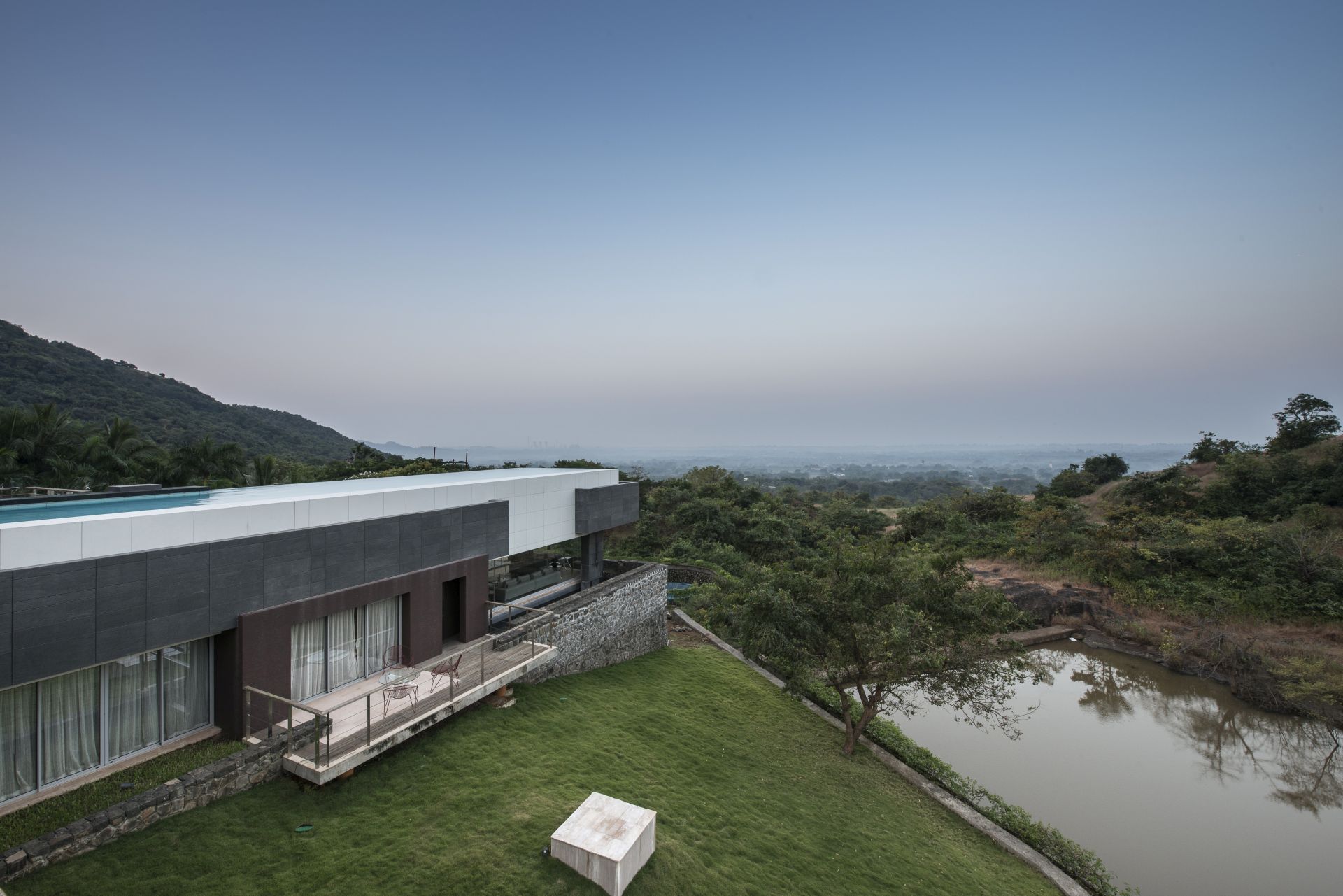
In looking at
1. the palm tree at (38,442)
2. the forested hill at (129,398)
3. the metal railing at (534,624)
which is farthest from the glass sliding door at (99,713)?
the forested hill at (129,398)

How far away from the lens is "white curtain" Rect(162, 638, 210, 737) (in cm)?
734

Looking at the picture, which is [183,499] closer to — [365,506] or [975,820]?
[365,506]

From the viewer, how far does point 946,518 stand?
37.3 metres

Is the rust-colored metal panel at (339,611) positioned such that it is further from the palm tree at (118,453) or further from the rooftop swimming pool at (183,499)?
the palm tree at (118,453)

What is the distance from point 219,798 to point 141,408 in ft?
244

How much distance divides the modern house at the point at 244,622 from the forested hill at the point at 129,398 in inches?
1907

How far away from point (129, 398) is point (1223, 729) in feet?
296

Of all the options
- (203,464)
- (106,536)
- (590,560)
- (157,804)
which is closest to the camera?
(157,804)

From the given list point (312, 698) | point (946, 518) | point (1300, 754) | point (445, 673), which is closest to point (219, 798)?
point (312, 698)

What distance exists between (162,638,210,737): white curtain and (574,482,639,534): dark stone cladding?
9.06m

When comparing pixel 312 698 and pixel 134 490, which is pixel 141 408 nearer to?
pixel 134 490

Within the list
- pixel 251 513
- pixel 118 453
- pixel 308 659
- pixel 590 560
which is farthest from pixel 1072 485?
pixel 118 453

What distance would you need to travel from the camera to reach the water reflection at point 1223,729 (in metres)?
14.2

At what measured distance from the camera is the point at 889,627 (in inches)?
455
